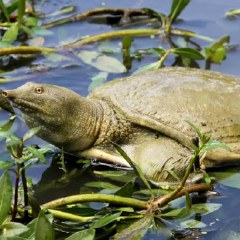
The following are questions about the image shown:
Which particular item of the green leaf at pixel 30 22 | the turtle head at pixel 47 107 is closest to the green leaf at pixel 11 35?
the green leaf at pixel 30 22

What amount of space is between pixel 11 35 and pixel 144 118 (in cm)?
136

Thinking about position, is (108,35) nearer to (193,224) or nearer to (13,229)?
(193,224)

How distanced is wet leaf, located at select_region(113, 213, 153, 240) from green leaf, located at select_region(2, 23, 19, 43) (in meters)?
1.96

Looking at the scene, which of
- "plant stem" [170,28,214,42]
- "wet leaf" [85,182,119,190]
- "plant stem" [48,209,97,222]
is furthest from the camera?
"plant stem" [170,28,214,42]

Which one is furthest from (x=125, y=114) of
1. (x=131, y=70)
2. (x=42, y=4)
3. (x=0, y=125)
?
(x=42, y=4)

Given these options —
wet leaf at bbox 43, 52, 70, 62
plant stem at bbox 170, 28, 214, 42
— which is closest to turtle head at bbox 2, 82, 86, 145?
wet leaf at bbox 43, 52, 70, 62

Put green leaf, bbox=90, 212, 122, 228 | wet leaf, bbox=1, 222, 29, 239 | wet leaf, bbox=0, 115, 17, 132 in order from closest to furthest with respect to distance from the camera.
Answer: wet leaf, bbox=1, 222, 29, 239 → green leaf, bbox=90, 212, 122, 228 → wet leaf, bbox=0, 115, 17, 132

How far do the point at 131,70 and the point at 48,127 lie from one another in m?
1.13

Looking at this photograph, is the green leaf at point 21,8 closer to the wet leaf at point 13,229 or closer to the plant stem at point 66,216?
the plant stem at point 66,216

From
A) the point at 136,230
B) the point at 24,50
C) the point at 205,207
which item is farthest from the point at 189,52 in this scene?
the point at 136,230

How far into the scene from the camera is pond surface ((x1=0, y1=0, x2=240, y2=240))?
3.22 meters

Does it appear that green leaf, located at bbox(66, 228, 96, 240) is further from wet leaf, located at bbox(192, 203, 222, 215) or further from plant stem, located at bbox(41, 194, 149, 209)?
wet leaf, located at bbox(192, 203, 222, 215)

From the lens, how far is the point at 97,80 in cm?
439

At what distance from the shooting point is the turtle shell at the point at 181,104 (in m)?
3.63
